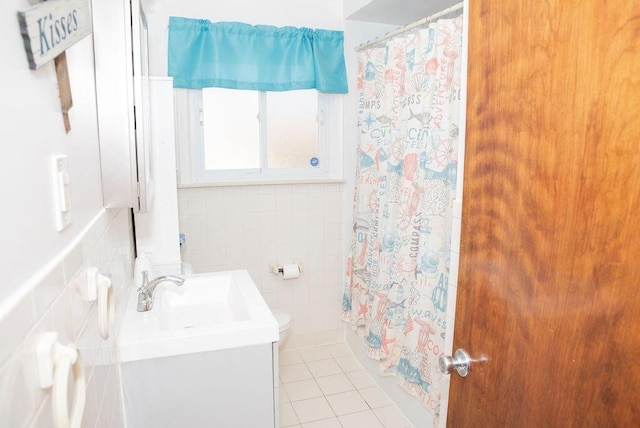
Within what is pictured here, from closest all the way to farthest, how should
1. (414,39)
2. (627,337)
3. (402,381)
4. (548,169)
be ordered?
(627,337) < (548,169) < (414,39) < (402,381)

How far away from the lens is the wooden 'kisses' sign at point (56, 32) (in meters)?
0.56

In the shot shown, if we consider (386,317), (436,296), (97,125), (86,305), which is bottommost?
(386,317)

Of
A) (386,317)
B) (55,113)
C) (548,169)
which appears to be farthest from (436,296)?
(55,113)

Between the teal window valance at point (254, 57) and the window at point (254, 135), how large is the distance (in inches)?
5.7

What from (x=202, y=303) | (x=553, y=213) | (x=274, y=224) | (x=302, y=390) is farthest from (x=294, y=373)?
(x=553, y=213)

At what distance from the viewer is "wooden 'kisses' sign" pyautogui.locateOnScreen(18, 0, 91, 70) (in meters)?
0.56

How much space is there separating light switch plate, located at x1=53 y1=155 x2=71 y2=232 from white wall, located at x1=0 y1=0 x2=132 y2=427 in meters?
0.02

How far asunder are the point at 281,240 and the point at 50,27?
7.57ft

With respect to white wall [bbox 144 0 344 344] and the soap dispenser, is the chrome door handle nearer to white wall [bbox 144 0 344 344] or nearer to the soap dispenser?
the soap dispenser

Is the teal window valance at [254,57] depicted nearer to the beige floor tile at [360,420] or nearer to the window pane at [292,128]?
the window pane at [292,128]

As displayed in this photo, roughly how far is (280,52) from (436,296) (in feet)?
5.71

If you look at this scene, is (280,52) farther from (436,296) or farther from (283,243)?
(436,296)

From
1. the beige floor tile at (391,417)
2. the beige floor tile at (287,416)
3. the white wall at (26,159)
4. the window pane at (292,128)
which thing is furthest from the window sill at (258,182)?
the white wall at (26,159)

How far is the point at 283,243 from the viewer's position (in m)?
2.89
